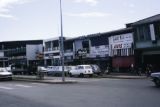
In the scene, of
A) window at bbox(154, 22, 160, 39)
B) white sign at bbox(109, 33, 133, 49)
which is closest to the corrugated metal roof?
window at bbox(154, 22, 160, 39)

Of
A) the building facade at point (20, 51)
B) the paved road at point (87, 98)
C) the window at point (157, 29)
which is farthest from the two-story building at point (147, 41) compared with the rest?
the building facade at point (20, 51)

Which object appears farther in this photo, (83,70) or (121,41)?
(121,41)

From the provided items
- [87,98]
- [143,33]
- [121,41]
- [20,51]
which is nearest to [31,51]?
[20,51]

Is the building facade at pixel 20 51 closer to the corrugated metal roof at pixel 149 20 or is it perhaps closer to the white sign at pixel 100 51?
the white sign at pixel 100 51

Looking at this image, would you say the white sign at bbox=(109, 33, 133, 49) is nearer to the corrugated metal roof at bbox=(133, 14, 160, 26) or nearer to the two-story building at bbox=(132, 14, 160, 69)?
the two-story building at bbox=(132, 14, 160, 69)

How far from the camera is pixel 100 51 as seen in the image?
53.5 meters

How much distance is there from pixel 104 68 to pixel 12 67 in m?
19.7

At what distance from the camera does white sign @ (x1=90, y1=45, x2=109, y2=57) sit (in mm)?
52344

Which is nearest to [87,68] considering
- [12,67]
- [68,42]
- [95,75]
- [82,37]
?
[95,75]

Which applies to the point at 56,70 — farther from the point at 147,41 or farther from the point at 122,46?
the point at 147,41

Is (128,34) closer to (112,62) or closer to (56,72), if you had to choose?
(112,62)

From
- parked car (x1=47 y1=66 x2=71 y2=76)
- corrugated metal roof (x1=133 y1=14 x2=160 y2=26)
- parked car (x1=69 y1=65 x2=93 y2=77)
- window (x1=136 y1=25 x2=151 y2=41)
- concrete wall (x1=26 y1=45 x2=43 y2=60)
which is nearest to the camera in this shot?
parked car (x1=69 y1=65 x2=93 y2=77)

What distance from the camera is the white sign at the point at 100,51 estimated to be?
52344 millimetres

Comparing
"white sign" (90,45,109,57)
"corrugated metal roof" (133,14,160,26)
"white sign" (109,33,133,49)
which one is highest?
"corrugated metal roof" (133,14,160,26)
